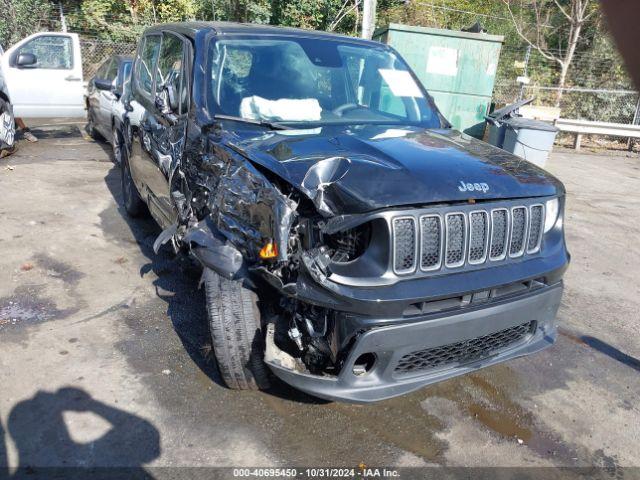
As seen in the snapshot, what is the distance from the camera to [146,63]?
5148mm

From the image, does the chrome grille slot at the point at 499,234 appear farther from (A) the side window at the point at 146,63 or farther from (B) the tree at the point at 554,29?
(B) the tree at the point at 554,29

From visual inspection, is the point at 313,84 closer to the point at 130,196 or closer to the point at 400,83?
the point at 400,83

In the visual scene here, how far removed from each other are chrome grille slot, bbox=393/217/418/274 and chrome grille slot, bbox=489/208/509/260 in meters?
0.49

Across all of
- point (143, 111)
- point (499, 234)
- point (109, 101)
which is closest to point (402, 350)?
point (499, 234)

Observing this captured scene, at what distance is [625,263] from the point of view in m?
5.74

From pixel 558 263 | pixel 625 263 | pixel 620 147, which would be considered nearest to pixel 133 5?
pixel 620 147

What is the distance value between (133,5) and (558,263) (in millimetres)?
17025

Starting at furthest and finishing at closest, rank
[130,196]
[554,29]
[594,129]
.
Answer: [554,29]
[594,129]
[130,196]

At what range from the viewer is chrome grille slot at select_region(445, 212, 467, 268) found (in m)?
2.62

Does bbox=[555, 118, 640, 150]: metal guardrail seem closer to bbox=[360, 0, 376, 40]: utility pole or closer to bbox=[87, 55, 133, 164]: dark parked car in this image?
bbox=[360, 0, 376, 40]: utility pole

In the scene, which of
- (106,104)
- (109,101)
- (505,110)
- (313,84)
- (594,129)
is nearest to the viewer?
(313,84)

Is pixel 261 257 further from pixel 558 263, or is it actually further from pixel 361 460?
pixel 558 263

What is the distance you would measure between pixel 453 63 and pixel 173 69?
777 centimetres

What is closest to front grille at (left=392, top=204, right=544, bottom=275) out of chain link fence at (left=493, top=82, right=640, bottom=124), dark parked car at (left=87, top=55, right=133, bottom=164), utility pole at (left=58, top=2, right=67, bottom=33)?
dark parked car at (left=87, top=55, right=133, bottom=164)
